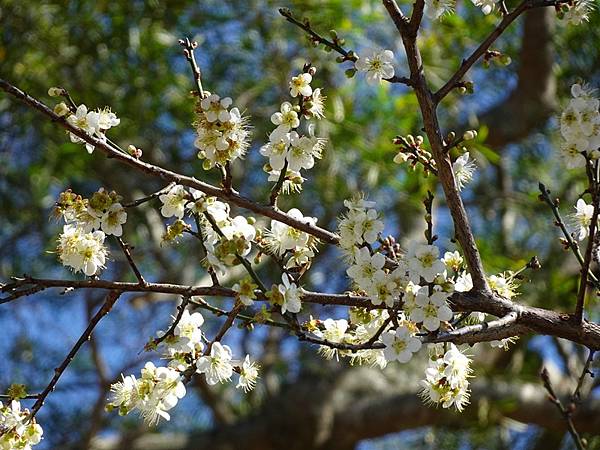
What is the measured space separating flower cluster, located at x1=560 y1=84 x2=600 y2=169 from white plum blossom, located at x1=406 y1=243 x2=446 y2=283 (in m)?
0.18

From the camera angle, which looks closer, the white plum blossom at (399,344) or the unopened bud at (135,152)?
the white plum blossom at (399,344)

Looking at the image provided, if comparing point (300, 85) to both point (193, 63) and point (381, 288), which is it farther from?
point (381, 288)

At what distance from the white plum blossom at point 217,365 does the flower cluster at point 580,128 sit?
0.43m

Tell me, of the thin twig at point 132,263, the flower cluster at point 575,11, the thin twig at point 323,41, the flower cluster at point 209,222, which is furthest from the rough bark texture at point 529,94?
the thin twig at point 132,263

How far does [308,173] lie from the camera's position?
10.6ft

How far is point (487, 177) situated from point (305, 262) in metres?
2.66

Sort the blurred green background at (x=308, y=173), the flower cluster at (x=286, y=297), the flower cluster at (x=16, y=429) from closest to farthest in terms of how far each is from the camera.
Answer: the flower cluster at (x=286, y=297), the flower cluster at (x=16, y=429), the blurred green background at (x=308, y=173)

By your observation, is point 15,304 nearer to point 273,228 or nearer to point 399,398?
point 399,398

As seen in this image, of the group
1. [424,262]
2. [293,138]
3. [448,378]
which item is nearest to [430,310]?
[424,262]

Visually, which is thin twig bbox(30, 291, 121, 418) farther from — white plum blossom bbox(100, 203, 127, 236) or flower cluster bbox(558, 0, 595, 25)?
flower cluster bbox(558, 0, 595, 25)

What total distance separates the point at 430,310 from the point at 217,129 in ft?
1.01

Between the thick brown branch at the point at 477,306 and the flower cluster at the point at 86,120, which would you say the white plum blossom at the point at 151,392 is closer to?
the thick brown branch at the point at 477,306

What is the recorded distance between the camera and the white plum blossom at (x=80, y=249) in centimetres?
105

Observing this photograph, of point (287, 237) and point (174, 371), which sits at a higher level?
point (287, 237)
